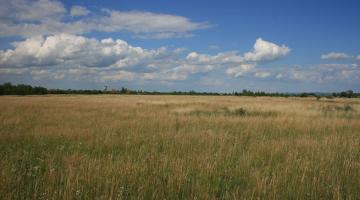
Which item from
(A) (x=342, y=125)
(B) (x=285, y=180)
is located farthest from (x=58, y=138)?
(A) (x=342, y=125)

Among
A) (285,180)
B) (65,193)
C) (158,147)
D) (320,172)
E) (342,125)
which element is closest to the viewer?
(65,193)

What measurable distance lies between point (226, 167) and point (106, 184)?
8.73ft

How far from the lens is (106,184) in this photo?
16.7 feet

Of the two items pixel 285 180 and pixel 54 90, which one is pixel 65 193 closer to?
pixel 285 180

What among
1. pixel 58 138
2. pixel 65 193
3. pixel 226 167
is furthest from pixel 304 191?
pixel 58 138

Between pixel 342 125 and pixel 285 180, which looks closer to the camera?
pixel 285 180

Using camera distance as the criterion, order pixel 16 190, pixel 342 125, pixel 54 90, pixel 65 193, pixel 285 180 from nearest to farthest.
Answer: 1. pixel 65 193
2. pixel 16 190
3. pixel 285 180
4. pixel 342 125
5. pixel 54 90

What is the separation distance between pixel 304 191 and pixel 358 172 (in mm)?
1915

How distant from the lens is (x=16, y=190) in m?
4.98

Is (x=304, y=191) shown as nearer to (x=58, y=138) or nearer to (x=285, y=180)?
(x=285, y=180)

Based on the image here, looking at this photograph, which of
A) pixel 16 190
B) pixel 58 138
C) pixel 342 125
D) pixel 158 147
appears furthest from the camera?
pixel 342 125

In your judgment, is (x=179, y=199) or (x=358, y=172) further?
(x=358, y=172)

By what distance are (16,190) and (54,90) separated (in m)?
130

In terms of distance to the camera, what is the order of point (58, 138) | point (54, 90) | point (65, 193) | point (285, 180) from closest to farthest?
point (65, 193), point (285, 180), point (58, 138), point (54, 90)
